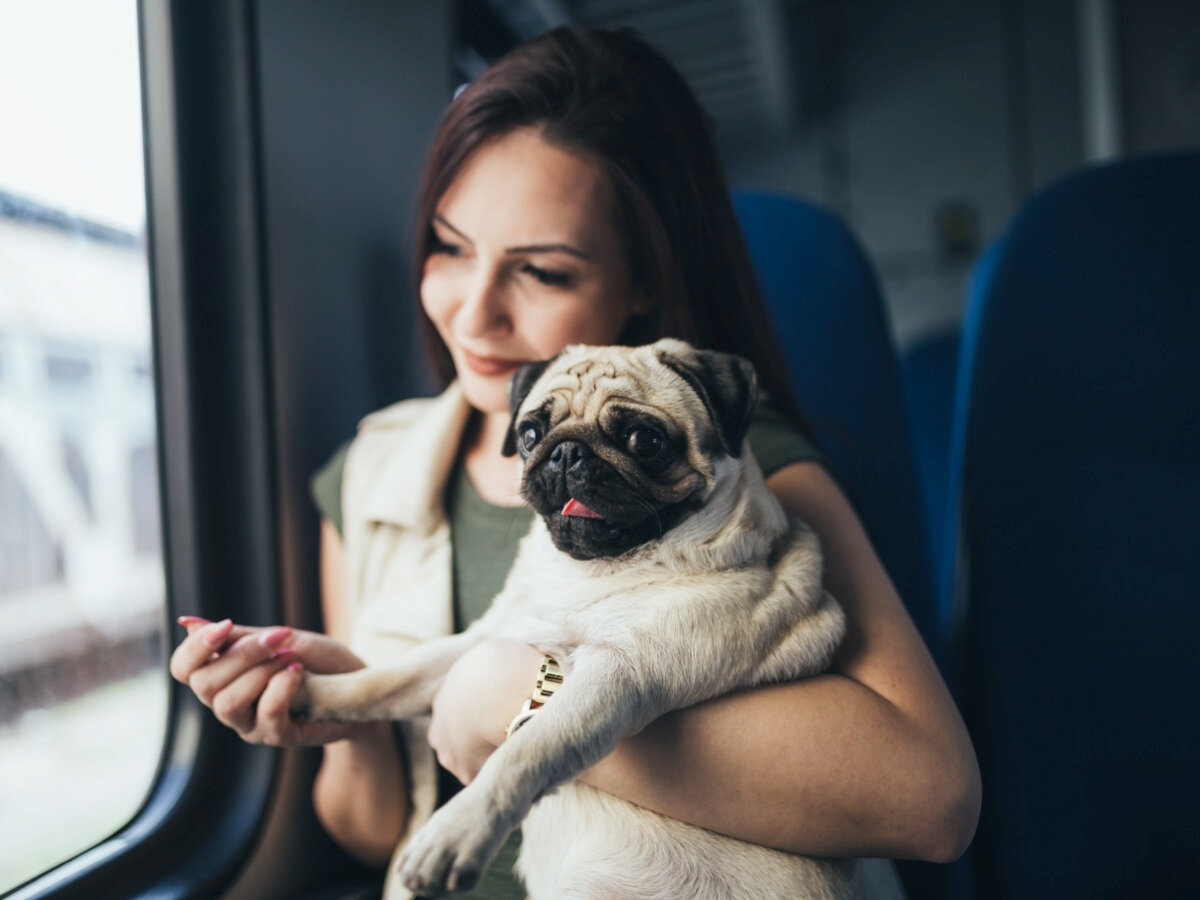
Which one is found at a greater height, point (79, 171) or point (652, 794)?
point (79, 171)

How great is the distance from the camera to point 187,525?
1.21 m

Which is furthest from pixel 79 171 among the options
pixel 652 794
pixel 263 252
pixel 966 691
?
pixel 966 691

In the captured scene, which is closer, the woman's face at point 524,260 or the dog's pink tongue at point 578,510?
the dog's pink tongue at point 578,510

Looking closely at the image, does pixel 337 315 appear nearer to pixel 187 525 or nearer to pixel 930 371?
pixel 187 525

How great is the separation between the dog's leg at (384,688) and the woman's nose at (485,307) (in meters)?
0.35

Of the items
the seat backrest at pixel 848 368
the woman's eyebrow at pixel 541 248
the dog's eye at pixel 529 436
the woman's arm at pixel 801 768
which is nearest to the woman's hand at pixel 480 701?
the woman's arm at pixel 801 768

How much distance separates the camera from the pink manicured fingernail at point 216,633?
811mm

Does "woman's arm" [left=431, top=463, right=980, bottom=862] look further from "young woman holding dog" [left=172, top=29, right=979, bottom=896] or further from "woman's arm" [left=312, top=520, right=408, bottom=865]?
"woman's arm" [left=312, top=520, right=408, bottom=865]

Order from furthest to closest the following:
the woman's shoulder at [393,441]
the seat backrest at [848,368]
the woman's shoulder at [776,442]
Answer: the seat backrest at [848,368] < the woman's shoulder at [393,441] < the woman's shoulder at [776,442]

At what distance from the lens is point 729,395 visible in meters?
0.85

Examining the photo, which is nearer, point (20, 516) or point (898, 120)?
point (20, 516)

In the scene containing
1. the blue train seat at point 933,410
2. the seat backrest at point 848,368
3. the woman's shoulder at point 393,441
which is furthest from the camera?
the blue train seat at point 933,410

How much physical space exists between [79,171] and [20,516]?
0.43m

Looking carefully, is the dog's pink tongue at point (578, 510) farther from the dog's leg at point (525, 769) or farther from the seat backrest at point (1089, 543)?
the seat backrest at point (1089, 543)
